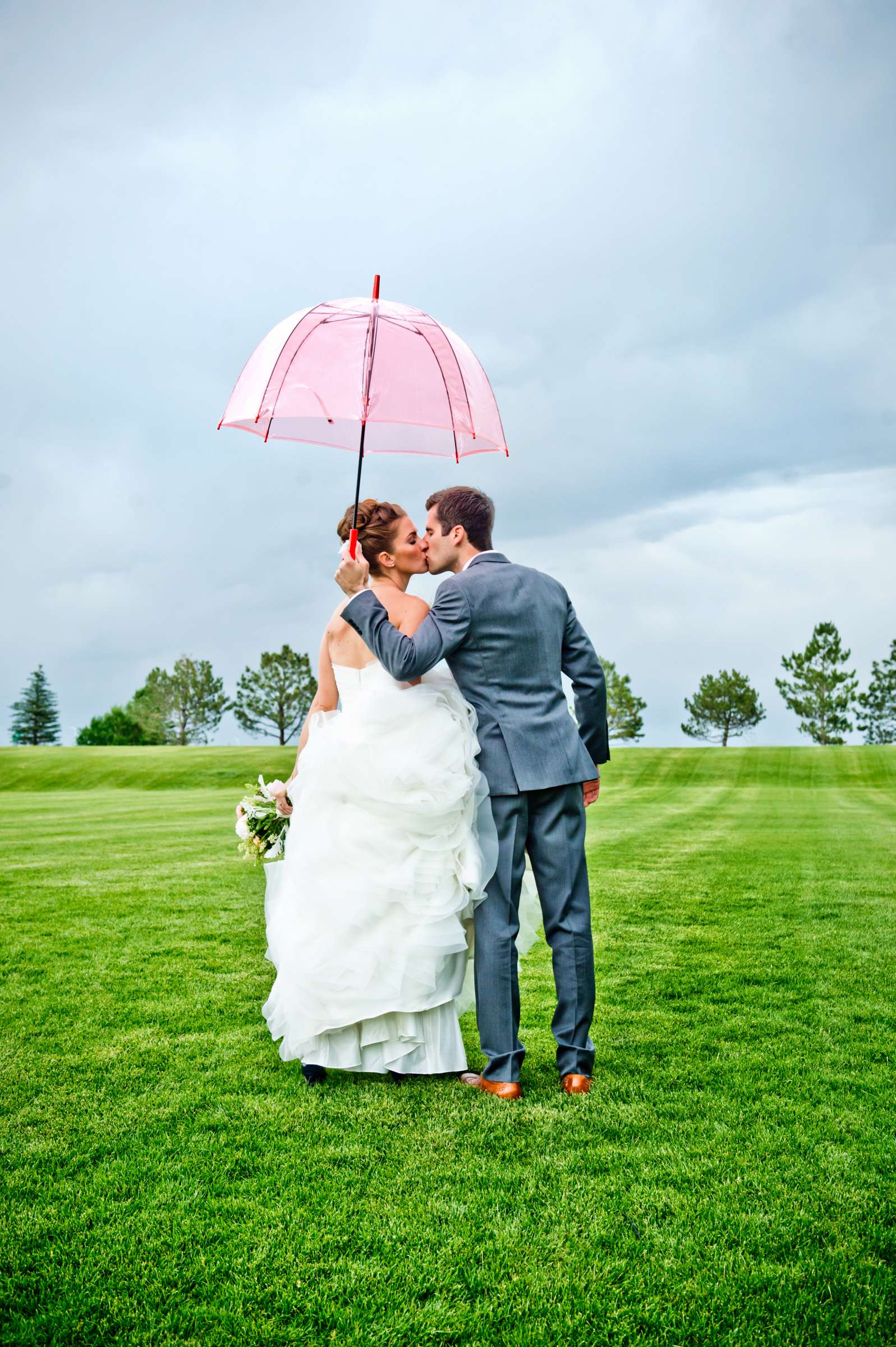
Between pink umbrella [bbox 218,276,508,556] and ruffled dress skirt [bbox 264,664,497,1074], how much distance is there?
48.2 inches

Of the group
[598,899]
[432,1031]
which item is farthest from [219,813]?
[432,1031]

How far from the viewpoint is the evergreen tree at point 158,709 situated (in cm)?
7156

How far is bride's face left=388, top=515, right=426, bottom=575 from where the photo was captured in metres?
4.56

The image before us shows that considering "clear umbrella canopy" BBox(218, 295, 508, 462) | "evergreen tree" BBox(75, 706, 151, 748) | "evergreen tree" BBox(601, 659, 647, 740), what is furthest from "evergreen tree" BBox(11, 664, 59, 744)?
"clear umbrella canopy" BBox(218, 295, 508, 462)

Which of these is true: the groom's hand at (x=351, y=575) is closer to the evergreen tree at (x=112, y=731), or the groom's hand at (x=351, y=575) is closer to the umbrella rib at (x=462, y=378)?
the umbrella rib at (x=462, y=378)

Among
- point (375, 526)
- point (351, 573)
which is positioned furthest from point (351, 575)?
point (375, 526)

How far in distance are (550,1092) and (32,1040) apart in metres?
2.78

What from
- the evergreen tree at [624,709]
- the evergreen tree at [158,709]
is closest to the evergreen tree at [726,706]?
the evergreen tree at [624,709]

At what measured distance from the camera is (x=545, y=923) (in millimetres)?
4285

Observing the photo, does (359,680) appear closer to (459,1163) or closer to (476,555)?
(476,555)

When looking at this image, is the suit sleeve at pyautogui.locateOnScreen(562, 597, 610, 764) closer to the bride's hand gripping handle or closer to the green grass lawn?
the bride's hand gripping handle

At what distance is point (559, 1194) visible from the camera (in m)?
3.19

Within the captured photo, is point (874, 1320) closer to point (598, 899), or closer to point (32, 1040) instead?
point (32, 1040)

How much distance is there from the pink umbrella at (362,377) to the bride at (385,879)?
1.02 metres
